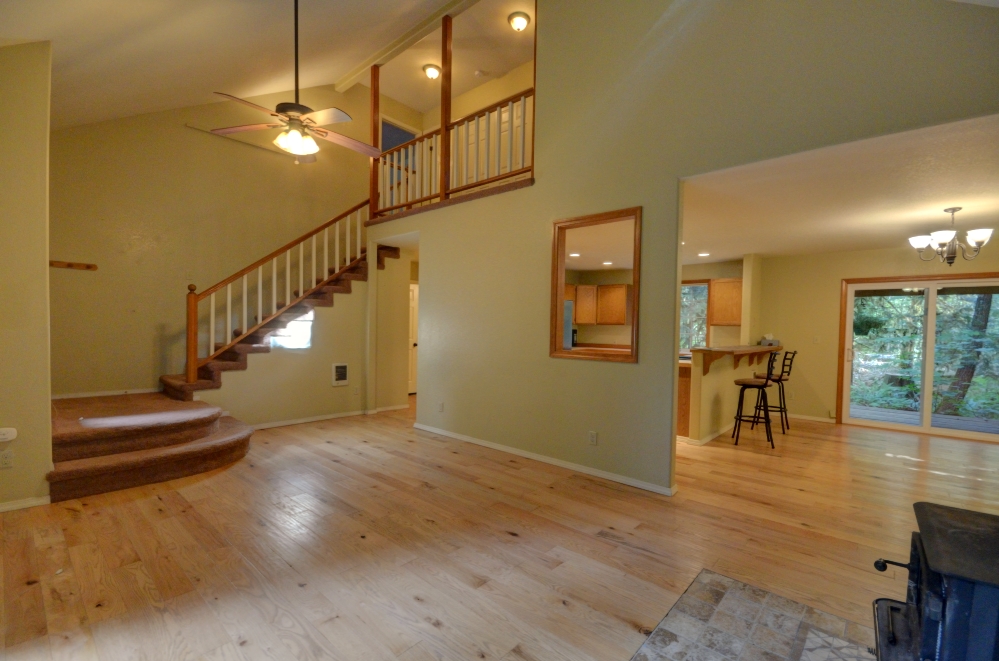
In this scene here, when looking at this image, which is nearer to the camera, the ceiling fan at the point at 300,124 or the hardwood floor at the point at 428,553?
the hardwood floor at the point at 428,553

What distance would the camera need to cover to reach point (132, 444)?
3469 mm

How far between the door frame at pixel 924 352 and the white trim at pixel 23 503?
8.37 meters

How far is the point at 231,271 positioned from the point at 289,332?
1.18 m

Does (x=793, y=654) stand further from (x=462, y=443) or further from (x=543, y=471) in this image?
(x=462, y=443)

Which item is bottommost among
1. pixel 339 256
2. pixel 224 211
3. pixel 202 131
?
pixel 339 256

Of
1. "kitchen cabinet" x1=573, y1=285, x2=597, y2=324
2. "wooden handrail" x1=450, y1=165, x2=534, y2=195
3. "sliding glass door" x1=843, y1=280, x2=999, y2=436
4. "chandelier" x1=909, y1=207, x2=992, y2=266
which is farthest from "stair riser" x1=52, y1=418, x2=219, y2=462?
"sliding glass door" x1=843, y1=280, x2=999, y2=436

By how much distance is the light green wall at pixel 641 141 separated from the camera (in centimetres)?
234

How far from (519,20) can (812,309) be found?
555 centimetres

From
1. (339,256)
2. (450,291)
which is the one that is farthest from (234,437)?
(339,256)

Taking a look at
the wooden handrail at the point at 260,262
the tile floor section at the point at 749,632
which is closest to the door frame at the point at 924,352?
the tile floor section at the point at 749,632

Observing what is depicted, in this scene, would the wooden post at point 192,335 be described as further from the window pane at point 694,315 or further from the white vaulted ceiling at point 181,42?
the window pane at point 694,315

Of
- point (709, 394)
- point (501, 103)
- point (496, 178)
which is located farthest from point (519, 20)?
point (709, 394)

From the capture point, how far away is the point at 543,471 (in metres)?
3.79

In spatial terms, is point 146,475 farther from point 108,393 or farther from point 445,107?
point 445,107
